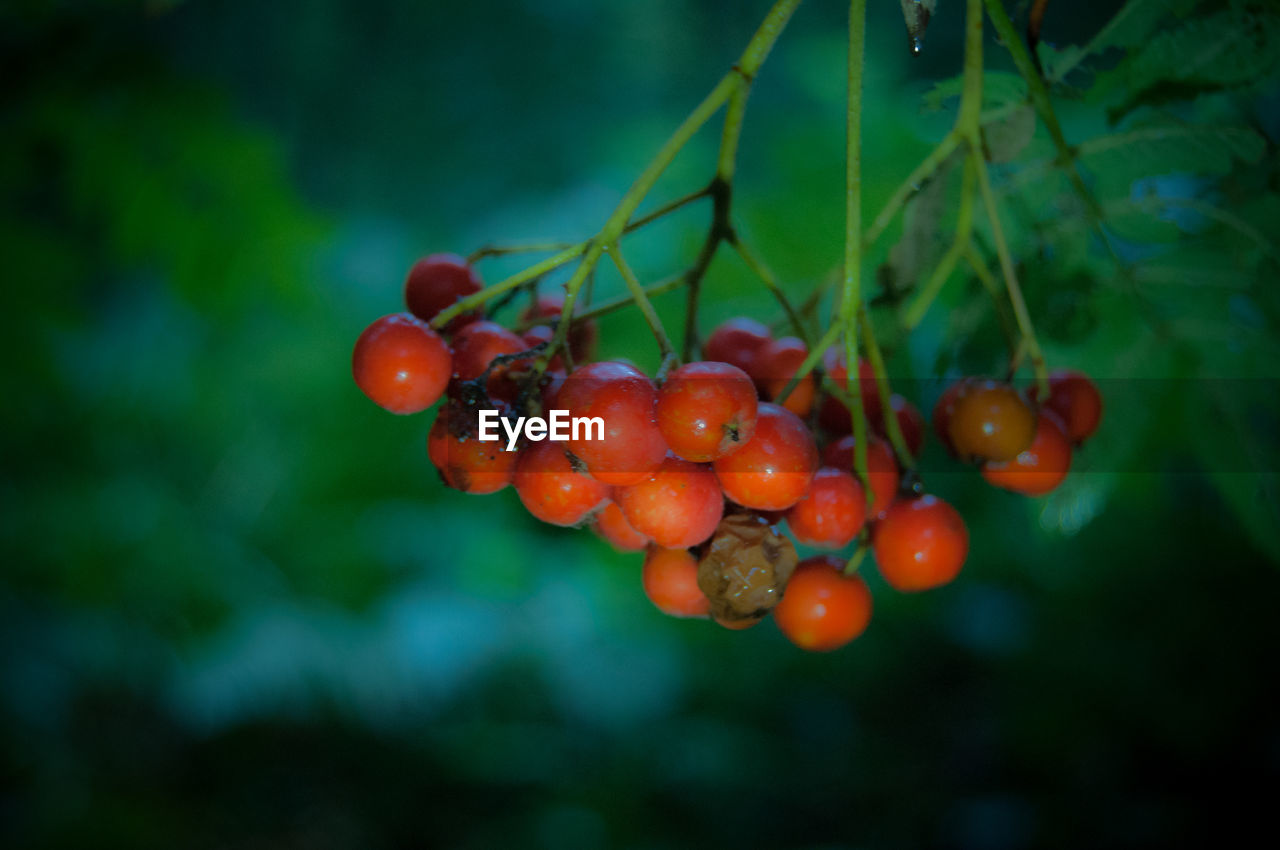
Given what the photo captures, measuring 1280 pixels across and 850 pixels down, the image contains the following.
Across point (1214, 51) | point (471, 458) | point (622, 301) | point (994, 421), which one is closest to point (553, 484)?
point (471, 458)

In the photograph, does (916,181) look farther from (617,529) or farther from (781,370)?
(617,529)

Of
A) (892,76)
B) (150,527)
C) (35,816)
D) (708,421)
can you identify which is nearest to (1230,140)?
(708,421)

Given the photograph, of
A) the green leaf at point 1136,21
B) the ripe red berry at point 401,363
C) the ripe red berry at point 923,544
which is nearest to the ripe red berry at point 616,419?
the ripe red berry at point 401,363

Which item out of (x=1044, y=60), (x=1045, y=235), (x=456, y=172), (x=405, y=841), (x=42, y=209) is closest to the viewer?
(x=1044, y=60)

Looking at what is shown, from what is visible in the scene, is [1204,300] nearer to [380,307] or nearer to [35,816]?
[380,307]

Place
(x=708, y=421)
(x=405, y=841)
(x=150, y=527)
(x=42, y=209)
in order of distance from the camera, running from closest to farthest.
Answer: (x=708, y=421)
(x=42, y=209)
(x=150, y=527)
(x=405, y=841)

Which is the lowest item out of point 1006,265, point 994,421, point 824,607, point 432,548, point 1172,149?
point 824,607

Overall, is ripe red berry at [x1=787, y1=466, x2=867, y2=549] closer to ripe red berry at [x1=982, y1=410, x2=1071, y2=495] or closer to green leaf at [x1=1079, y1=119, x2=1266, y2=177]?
ripe red berry at [x1=982, y1=410, x2=1071, y2=495]
